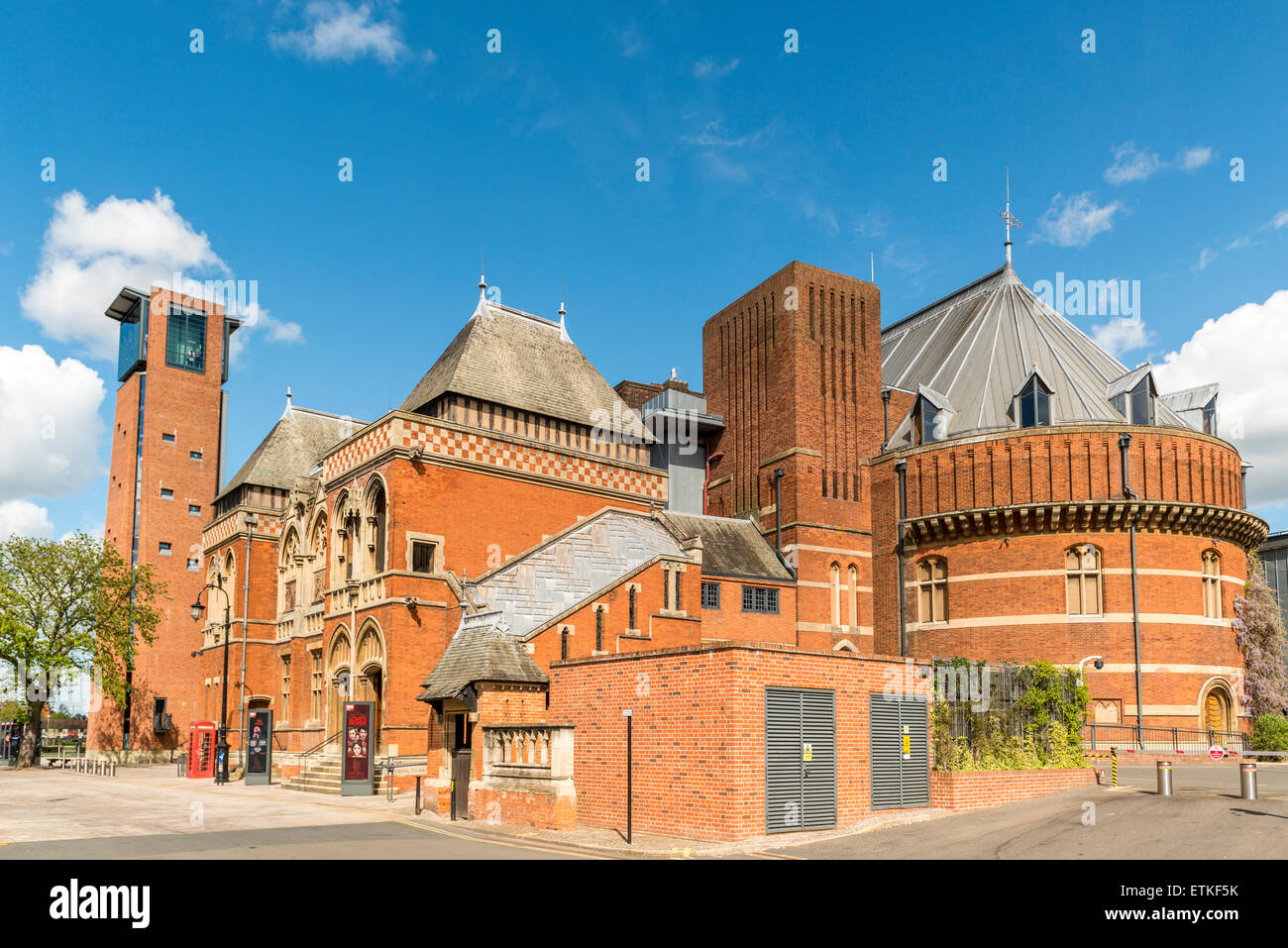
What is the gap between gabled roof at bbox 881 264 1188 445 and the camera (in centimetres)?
4225

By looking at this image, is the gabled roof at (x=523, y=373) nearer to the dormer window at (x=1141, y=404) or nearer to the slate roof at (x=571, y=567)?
the slate roof at (x=571, y=567)

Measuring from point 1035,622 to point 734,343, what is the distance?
17664mm

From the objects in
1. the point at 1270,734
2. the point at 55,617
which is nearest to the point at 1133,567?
the point at 1270,734

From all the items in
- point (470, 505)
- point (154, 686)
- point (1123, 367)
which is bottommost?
point (154, 686)

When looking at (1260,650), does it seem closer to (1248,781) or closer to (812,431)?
(812,431)

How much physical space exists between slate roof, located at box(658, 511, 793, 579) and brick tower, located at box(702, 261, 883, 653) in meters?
0.82

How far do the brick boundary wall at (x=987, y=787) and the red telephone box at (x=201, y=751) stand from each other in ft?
98.7

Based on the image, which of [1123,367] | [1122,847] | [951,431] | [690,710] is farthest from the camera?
[1123,367]

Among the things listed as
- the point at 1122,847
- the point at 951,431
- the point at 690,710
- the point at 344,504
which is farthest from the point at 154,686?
the point at 1122,847

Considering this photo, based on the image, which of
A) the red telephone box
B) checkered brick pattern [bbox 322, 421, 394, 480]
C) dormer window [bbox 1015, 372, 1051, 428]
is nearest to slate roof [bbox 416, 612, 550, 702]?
checkered brick pattern [bbox 322, 421, 394, 480]

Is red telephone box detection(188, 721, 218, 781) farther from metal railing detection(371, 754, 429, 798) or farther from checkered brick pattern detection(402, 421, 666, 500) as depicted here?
checkered brick pattern detection(402, 421, 666, 500)

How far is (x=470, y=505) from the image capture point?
34.0m
